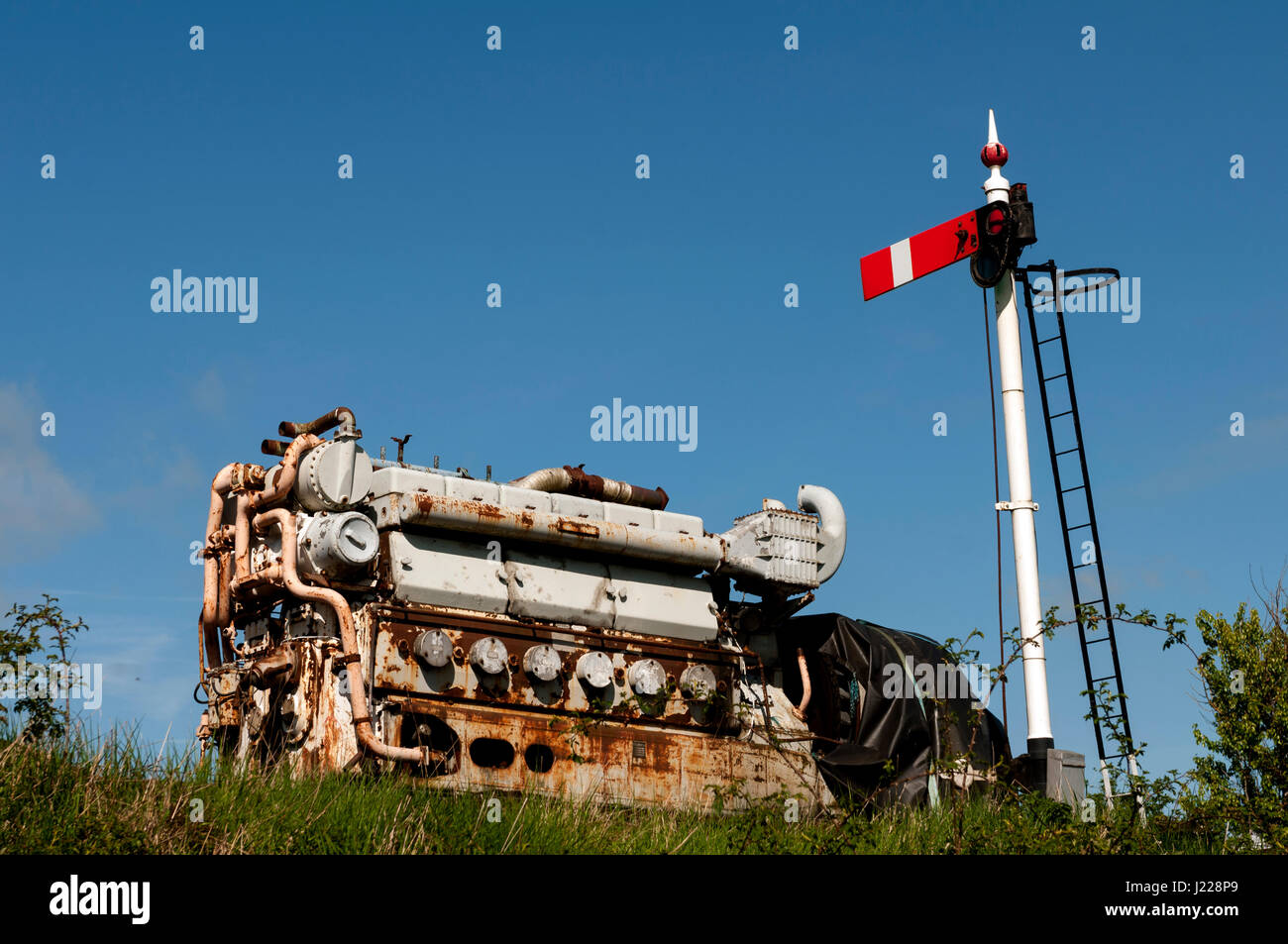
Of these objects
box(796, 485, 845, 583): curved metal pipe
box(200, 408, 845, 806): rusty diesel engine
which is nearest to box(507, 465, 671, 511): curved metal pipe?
box(200, 408, 845, 806): rusty diesel engine

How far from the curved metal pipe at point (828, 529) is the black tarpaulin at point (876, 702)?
669 mm

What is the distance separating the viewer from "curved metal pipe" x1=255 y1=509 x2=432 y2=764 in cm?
1458

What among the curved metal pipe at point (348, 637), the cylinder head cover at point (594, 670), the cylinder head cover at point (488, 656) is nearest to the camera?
the curved metal pipe at point (348, 637)

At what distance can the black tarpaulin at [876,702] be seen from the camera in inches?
705

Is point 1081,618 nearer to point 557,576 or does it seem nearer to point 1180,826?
point 1180,826

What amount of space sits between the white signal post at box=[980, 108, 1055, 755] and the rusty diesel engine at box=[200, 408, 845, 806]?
284 cm

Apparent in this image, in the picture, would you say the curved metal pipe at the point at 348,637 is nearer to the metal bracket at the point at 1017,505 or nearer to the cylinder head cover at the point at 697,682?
the cylinder head cover at the point at 697,682

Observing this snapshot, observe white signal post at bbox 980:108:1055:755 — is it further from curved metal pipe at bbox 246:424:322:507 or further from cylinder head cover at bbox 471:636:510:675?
curved metal pipe at bbox 246:424:322:507

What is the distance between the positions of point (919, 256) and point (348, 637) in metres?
9.84

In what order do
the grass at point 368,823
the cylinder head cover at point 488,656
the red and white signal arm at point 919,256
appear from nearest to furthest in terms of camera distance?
1. the grass at point 368,823
2. the cylinder head cover at point 488,656
3. the red and white signal arm at point 919,256

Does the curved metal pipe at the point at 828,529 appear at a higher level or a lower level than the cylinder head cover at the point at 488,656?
higher

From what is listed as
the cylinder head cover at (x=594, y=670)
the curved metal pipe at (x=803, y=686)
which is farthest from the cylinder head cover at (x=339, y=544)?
the curved metal pipe at (x=803, y=686)
